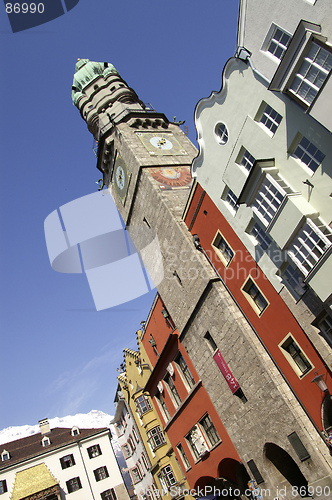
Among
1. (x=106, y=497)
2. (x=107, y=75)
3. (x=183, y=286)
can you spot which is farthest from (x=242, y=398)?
(x=107, y=75)

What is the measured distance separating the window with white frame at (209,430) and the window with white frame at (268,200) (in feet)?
47.7

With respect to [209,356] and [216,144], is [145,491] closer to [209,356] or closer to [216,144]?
[209,356]

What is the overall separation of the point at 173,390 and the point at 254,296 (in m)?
13.2

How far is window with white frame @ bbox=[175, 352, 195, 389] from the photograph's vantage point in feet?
87.4

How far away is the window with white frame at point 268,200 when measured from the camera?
55.1 ft

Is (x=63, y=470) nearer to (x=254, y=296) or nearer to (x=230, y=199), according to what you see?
(x=254, y=296)

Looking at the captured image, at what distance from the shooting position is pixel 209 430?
955 inches

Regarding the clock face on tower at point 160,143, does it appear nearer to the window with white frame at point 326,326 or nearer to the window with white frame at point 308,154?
the window with white frame at point 308,154

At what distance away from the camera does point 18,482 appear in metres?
39.0

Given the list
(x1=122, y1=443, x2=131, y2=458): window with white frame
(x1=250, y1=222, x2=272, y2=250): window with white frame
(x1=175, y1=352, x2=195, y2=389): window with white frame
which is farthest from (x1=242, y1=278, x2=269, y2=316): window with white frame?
(x1=122, y1=443, x2=131, y2=458): window with white frame

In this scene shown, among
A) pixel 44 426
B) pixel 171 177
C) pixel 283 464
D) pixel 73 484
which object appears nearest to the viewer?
pixel 283 464

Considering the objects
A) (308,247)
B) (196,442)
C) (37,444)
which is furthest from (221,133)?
(37,444)

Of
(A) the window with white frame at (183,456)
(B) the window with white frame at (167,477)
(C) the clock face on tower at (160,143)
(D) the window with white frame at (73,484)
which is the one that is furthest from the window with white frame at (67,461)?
(C) the clock face on tower at (160,143)

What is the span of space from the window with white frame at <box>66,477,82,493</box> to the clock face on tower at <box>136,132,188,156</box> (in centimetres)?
3609
